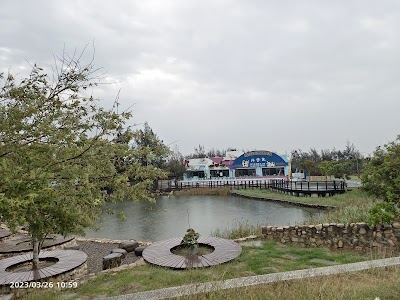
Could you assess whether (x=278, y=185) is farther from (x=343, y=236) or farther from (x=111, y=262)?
(x=111, y=262)

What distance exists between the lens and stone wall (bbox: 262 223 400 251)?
21.3 ft

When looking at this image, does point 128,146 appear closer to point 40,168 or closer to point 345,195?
point 40,168

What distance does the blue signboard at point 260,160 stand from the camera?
3722 cm

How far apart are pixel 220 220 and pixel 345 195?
10.1 meters

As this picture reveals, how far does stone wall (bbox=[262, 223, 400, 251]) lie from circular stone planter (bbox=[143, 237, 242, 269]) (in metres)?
1.76

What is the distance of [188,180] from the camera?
3997 cm

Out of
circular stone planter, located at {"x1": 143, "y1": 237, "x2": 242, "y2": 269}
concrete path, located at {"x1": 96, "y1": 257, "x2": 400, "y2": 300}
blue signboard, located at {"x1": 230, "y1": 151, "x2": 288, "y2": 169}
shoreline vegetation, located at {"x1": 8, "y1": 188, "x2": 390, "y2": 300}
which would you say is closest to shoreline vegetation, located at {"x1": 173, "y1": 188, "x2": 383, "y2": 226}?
shoreline vegetation, located at {"x1": 8, "y1": 188, "x2": 390, "y2": 300}

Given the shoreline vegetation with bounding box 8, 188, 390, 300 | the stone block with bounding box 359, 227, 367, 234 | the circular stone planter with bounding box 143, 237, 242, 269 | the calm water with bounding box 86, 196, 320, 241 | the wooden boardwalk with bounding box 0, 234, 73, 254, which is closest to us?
the shoreline vegetation with bounding box 8, 188, 390, 300

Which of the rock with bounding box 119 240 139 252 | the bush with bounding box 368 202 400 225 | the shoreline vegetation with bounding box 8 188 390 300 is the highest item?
the bush with bounding box 368 202 400 225

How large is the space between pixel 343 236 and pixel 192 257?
3.68 metres

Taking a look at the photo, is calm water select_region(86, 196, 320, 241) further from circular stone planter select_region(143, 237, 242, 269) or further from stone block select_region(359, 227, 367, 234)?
stone block select_region(359, 227, 367, 234)

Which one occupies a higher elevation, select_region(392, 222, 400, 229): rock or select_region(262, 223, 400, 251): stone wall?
select_region(392, 222, 400, 229): rock

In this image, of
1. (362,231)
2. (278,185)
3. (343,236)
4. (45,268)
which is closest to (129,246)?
(45,268)

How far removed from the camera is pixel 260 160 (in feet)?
123
